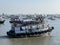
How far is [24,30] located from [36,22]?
93.6 inches

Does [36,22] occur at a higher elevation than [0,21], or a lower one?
higher

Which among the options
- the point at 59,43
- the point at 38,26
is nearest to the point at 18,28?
the point at 38,26

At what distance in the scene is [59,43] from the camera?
23156 mm

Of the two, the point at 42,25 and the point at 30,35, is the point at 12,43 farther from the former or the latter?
the point at 42,25

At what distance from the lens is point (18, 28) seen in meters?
27.7

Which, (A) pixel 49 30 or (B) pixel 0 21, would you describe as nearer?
(A) pixel 49 30

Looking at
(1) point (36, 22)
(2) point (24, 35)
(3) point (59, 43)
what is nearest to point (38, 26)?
(1) point (36, 22)

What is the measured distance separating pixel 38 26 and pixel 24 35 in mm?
2639

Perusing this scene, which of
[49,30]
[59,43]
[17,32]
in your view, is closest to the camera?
[59,43]

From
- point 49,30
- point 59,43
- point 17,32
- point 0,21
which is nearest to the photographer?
point 59,43

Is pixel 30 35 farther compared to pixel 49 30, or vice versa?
pixel 49 30

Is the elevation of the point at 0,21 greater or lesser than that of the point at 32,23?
lesser

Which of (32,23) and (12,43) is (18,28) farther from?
(12,43)

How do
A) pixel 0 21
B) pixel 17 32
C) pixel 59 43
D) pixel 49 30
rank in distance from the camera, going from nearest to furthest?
pixel 59 43 < pixel 17 32 < pixel 49 30 < pixel 0 21
